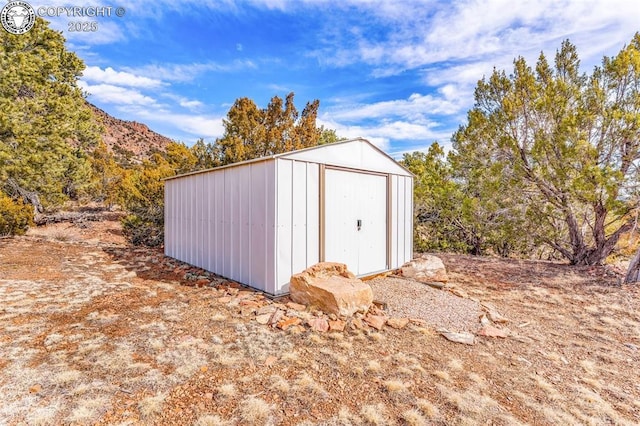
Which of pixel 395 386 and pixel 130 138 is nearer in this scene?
pixel 395 386

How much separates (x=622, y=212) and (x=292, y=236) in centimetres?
640

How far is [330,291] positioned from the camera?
13.2ft

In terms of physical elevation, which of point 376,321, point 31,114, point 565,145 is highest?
point 31,114

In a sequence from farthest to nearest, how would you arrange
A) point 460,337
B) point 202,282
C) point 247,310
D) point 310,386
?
point 202,282, point 247,310, point 460,337, point 310,386

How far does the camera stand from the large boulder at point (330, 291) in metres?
3.98

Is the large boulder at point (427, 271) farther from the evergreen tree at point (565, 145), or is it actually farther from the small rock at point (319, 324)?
the evergreen tree at point (565, 145)

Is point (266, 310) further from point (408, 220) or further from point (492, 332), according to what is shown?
point (408, 220)

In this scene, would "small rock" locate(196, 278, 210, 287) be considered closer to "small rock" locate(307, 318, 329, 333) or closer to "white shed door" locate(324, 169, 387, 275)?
"white shed door" locate(324, 169, 387, 275)

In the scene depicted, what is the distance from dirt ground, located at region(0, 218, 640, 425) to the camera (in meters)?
2.21

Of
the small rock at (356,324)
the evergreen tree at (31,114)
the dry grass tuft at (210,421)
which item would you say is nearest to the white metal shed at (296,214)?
the small rock at (356,324)

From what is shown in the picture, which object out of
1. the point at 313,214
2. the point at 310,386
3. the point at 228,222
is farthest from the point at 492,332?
the point at 228,222

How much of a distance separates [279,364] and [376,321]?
4.82 feet

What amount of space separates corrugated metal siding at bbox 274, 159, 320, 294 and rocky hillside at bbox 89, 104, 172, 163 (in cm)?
3104

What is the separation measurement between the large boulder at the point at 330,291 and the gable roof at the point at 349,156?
175cm
